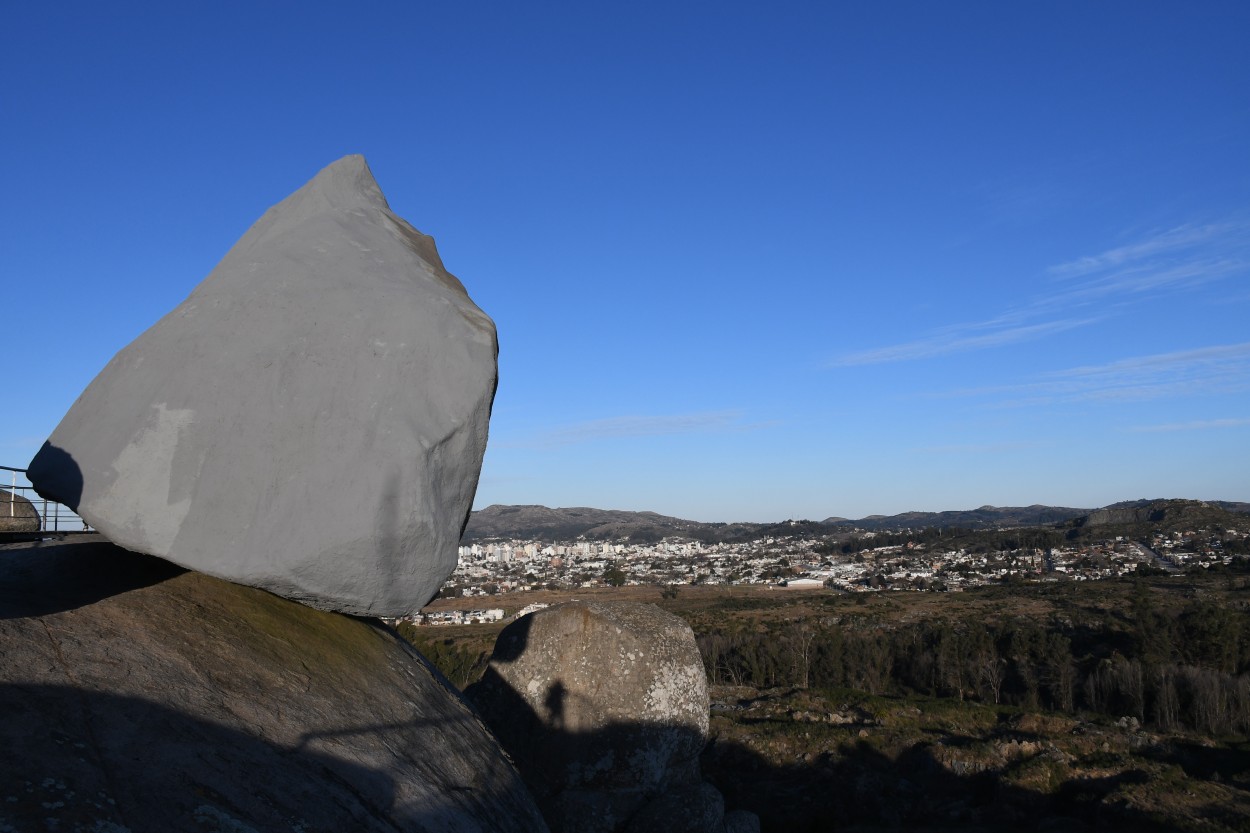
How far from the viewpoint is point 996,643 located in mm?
41375

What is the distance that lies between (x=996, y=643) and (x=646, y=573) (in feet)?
253

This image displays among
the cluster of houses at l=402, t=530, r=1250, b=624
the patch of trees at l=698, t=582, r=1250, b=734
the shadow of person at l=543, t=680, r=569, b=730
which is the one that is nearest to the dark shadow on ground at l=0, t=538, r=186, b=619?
the shadow of person at l=543, t=680, r=569, b=730

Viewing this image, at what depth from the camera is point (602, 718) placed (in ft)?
37.9

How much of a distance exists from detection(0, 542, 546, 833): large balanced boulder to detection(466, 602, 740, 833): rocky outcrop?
421 centimetres

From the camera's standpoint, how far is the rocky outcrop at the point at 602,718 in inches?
439

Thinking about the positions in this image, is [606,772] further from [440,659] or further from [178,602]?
[440,659]

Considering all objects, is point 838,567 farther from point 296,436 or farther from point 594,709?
point 296,436

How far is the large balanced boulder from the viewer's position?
3.82 metres

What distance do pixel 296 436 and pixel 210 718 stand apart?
2.05 m

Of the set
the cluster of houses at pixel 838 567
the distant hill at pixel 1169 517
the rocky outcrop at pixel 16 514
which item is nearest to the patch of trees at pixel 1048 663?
the cluster of houses at pixel 838 567

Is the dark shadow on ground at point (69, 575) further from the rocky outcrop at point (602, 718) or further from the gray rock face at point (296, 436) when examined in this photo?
the rocky outcrop at point (602, 718)

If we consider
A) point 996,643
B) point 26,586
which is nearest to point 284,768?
point 26,586

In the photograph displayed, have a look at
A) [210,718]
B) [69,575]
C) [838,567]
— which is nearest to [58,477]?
[69,575]

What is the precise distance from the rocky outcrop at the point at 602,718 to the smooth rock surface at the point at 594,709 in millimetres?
13
